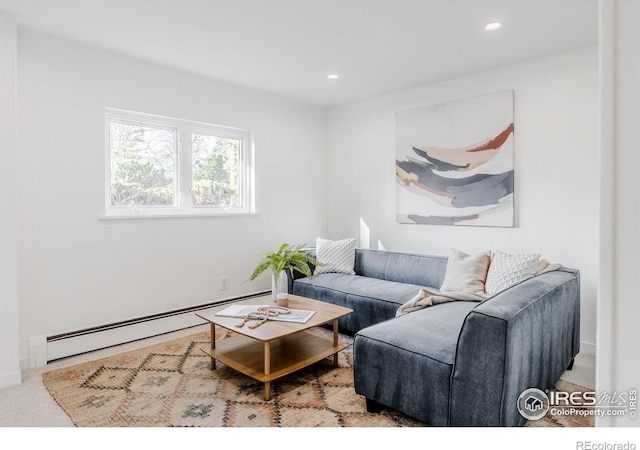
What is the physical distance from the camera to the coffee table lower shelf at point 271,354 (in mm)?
2281

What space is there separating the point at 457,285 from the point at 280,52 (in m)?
2.35

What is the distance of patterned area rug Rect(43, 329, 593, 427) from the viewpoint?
2051 mm

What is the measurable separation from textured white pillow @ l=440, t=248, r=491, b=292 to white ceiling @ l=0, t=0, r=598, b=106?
1.69 metres

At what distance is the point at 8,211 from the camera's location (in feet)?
8.18

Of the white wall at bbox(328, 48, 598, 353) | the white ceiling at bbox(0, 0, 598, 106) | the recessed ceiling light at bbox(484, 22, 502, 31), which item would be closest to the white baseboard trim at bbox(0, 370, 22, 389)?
the white ceiling at bbox(0, 0, 598, 106)

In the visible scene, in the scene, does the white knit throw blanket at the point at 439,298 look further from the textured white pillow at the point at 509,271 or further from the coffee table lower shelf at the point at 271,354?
the coffee table lower shelf at the point at 271,354

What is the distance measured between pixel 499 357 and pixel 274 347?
1.54 metres

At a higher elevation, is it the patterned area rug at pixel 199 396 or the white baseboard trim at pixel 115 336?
the white baseboard trim at pixel 115 336

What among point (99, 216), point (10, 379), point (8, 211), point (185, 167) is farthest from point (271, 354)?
point (185, 167)

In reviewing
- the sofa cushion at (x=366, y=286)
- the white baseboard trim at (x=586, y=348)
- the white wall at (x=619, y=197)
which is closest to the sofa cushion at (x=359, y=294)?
the sofa cushion at (x=366, y=286)

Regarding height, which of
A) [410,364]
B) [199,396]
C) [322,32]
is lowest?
[199,396]

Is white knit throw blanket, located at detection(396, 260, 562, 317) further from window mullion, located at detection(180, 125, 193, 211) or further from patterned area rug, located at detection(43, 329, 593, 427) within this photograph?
window mullion, located at detection(180, 125, 193, 211)

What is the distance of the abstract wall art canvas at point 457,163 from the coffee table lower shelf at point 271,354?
189 centimetres

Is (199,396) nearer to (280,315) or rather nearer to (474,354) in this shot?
(280,315)
